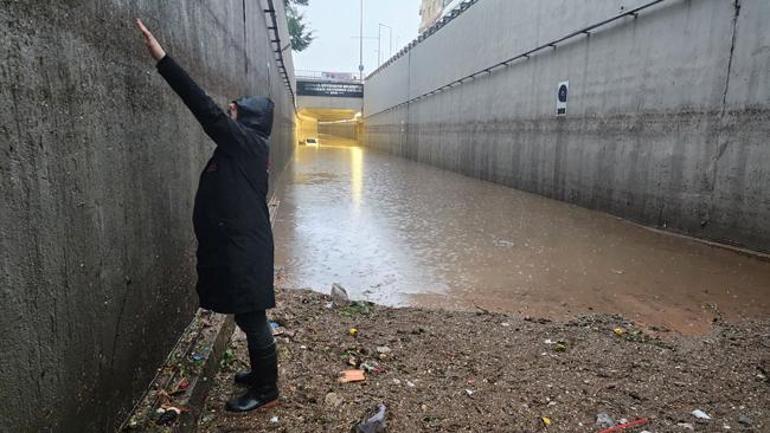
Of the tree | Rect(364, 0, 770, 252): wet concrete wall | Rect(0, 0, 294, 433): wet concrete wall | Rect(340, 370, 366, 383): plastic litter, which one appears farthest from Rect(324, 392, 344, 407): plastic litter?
the tree

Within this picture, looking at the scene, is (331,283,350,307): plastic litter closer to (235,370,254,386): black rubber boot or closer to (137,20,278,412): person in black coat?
(235,370,254,386): black rubber boot

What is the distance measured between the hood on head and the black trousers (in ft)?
3.29

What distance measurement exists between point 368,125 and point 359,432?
44.5 m

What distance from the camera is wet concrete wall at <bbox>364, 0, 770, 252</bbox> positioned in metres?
6.80

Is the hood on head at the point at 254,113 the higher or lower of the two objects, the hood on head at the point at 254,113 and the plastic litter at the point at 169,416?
the higher

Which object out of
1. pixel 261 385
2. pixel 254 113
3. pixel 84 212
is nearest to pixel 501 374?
pixel 261 385

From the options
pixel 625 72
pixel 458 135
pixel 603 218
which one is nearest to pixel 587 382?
pixel 603 218

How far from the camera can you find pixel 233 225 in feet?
8.31

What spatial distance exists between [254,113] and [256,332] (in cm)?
119

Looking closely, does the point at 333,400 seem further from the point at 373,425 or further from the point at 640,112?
the point at 640,112

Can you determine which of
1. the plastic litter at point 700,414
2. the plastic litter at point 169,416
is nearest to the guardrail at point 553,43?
the plastic litter at point 700,414

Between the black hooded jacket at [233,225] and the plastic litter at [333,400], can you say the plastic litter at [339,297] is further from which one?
the black hooded jacket at [233,225]

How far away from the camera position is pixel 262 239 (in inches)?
104

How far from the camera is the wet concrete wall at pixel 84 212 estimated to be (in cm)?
152
